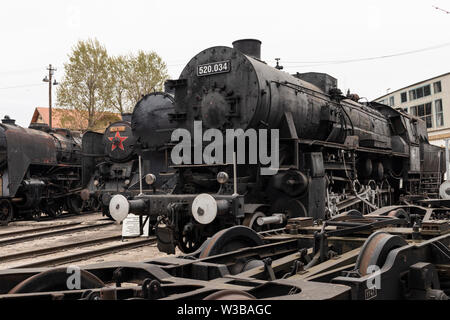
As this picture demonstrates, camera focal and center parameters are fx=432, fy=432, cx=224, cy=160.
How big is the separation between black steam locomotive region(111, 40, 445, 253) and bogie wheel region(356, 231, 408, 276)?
296 cm

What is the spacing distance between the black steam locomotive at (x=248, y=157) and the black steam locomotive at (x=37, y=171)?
8.19 m

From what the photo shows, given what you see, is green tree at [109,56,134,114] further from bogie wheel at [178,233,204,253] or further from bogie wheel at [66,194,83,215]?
bogie wheel at [178,233,204,253]

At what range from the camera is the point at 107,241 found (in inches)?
375

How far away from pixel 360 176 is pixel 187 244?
18.5ft

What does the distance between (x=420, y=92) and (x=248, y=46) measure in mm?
39228

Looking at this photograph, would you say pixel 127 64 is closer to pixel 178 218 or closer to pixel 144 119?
pixel 144 119

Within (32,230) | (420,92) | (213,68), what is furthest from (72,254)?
(420,92)

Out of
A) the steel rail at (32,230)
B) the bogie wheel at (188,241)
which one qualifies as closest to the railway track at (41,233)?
the steel rail at (32,230)

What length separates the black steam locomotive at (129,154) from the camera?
421 inches

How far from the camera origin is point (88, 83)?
113ft

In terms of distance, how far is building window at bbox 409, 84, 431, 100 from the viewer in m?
41.2
